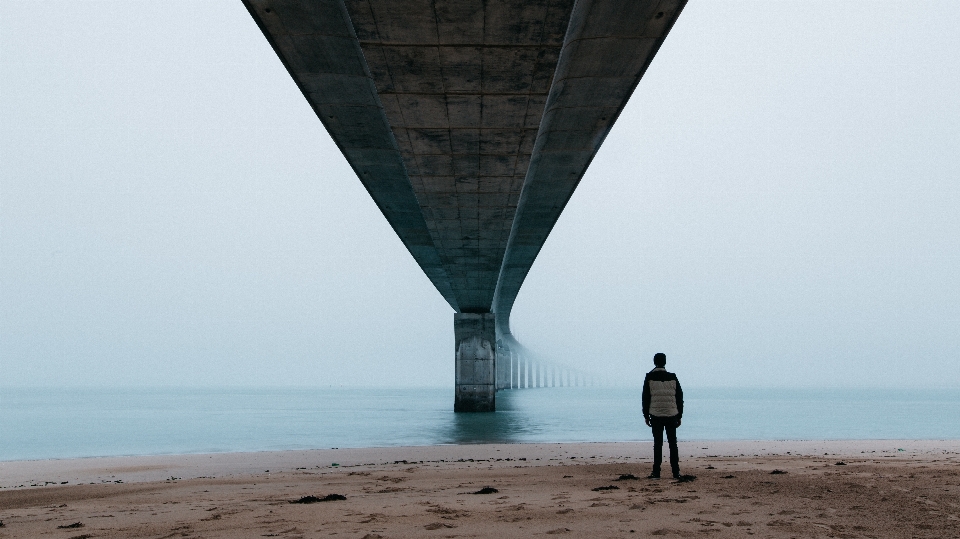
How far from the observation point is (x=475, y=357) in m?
42.4

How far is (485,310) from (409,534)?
1426 inches

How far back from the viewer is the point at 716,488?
8.76 m

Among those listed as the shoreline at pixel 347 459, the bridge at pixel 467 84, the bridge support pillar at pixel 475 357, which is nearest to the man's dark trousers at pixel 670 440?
the shoreline at pixel 347 459

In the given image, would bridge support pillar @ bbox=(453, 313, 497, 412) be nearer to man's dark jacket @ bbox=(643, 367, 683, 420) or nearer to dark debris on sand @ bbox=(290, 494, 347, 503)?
man's dark jacket @ bbox=(643, 367, 683, 420)

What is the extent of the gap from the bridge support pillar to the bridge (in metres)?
24.3

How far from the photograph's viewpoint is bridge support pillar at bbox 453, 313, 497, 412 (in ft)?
139

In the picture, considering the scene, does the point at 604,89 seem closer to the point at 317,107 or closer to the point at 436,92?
the point at 436,92

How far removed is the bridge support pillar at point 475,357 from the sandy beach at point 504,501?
2776cm

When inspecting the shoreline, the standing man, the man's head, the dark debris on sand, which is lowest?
the shoreline

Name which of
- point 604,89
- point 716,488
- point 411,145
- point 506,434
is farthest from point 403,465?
point 506,434

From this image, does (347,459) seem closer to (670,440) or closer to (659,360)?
(670,440)

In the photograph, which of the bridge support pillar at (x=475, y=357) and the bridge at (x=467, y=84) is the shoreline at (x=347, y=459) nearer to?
the bridge at (x=467, y=84)

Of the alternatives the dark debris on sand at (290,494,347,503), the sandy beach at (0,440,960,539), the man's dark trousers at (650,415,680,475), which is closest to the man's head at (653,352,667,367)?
the man's dark trousers at (650,415,680,475)

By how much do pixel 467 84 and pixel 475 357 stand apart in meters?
33.3
